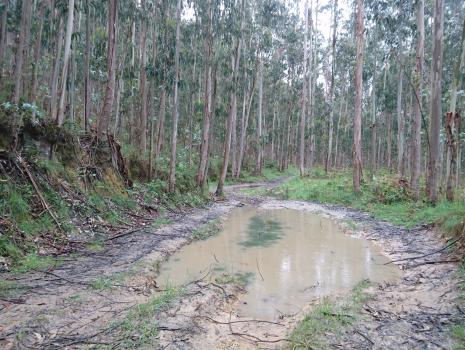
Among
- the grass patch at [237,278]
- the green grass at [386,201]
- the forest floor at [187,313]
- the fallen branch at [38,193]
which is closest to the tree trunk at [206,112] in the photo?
the green grass at [386,201]

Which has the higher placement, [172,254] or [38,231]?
[38,231]

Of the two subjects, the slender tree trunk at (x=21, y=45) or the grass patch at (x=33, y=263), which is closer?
the grass patch at (x=33, y=263)

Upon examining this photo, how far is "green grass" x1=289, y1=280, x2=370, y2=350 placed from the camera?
378 centimetres

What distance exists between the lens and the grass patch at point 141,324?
352 cm

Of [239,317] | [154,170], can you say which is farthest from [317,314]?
[154,170]

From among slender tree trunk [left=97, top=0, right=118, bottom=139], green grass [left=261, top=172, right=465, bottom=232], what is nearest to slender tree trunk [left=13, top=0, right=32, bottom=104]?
slender tree trunk [left=97, top=0, right=118, bottom=139]

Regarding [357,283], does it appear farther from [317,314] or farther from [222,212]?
[222,212]

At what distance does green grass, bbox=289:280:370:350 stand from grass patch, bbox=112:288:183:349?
1423 mm

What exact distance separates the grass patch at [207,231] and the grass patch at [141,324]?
15.3ft

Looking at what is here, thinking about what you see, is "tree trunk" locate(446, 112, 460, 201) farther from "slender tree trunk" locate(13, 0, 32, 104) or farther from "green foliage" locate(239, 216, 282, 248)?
"slender tree trunk" locate(13, 0, 32, 104)

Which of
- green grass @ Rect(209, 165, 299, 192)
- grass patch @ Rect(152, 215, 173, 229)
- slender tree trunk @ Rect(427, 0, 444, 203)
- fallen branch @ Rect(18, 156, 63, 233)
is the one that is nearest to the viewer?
fallen branch @ Rect(18, 156, 63, 233)

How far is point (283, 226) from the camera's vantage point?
1172cm

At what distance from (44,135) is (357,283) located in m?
7.28

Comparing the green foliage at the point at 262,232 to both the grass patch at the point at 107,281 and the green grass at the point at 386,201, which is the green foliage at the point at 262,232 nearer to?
the green grass at the point at 386,201
